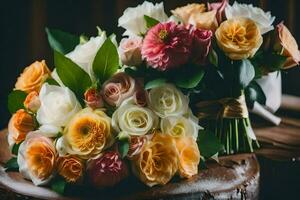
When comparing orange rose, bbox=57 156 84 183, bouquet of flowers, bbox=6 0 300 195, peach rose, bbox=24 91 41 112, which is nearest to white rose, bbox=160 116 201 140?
bouquet of flowers, bbox=6 0 300 195

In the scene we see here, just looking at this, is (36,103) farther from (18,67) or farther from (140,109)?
(18,67)

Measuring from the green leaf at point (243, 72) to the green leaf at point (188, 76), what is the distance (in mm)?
115

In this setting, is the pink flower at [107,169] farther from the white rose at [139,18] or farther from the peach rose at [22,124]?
the white rose at [139,18]

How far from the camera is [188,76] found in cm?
140

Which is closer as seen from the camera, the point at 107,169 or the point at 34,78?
the point at 107,169

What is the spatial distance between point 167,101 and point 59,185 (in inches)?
12.3

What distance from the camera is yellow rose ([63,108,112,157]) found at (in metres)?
1.31

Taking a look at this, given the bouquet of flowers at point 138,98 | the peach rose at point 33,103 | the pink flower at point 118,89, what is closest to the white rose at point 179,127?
the bouquet of flowers at point 138,98

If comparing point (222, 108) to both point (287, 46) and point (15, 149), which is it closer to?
point (287, 46)

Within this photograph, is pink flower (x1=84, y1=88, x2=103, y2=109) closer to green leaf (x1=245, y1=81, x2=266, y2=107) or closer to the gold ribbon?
the gold ribbon

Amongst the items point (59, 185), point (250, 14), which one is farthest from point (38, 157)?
point (250, 14)

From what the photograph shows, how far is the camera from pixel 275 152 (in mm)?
1670

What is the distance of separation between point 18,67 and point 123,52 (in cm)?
128

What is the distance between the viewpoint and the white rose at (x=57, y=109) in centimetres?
136
